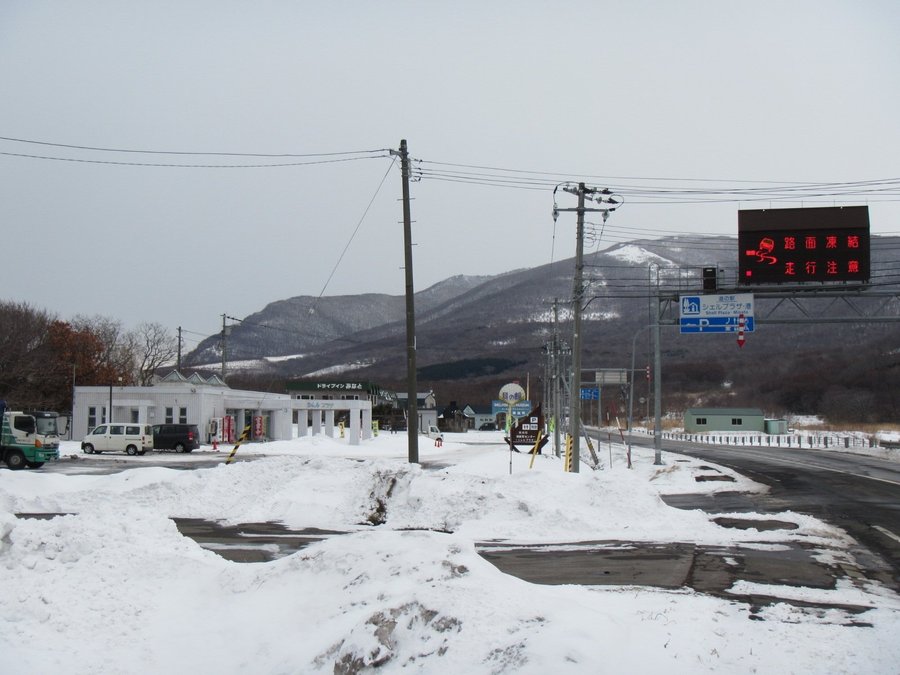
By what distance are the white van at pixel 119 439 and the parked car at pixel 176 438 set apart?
3440 millimetres

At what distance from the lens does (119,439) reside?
48.1 m

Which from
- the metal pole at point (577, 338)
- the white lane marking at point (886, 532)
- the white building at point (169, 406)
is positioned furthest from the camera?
the white building at point (169, 406)

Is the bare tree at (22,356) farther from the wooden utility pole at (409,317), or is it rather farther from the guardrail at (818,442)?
the guardrail at (818,442)

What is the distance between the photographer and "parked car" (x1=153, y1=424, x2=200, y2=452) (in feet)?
171

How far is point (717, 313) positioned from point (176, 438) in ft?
111

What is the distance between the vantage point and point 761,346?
198 meters

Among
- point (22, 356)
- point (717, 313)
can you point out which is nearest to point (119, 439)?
point (22, 356)

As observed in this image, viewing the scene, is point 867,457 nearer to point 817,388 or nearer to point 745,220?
point 745,220

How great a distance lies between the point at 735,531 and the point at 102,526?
11971mm

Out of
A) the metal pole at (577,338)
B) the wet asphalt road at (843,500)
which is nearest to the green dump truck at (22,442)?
the metal pole at (577,338)

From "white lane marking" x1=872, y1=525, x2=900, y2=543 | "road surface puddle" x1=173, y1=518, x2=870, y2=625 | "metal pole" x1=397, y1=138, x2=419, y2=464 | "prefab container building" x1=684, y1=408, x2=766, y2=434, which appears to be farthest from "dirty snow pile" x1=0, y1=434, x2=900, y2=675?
"prefab container building" x1=684, y1=408, x2=766, y2=434

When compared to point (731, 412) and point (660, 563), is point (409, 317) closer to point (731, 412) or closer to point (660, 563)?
point (660, 563)

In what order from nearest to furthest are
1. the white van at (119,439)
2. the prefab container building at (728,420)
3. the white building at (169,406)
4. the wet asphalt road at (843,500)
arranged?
the wet asphalt road at (843,500)
the white van at (119,439)
the white building at (169,406)
the prefab container building at (728,420)

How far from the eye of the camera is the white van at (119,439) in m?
48.1
